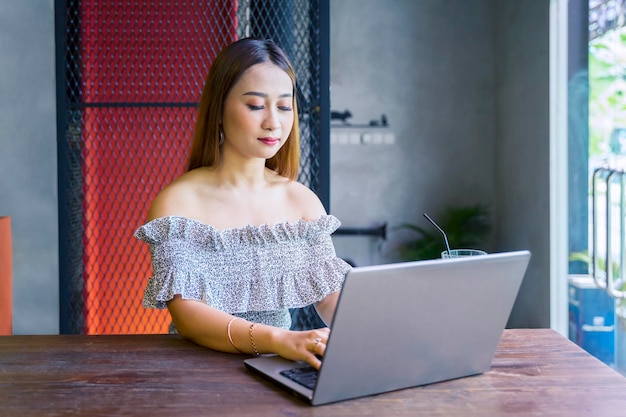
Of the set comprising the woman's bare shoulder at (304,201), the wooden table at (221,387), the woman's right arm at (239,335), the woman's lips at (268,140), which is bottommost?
the wooden table at (221,387)

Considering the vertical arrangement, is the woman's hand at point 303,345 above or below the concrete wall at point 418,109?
below

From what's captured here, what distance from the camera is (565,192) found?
4.33 metres

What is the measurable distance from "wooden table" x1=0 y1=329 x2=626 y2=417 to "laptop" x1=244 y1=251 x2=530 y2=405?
0.03 metres

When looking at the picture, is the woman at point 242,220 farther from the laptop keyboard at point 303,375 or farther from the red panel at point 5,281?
the red panel at point 5,281

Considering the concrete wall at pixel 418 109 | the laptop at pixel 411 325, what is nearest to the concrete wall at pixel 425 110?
the concrete wall at pixel 418 109

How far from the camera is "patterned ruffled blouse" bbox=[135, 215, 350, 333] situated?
6.08 feet

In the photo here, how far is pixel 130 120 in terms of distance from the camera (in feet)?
10.8

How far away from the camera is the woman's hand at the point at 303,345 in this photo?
54.5 inches

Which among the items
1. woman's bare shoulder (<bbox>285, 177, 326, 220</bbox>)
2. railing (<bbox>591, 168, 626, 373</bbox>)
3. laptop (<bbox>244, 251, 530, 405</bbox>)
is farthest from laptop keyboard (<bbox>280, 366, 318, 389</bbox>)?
railing (<bbox>591, 168, 626, 373</bbox>)

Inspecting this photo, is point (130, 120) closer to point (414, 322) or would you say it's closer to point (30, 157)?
point (30, 157)

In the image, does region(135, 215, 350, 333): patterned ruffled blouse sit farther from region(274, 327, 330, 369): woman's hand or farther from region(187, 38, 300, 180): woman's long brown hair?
region(274, 327, 330, 369): woman's hand

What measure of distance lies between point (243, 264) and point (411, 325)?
0.82 metres

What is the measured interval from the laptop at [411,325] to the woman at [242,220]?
1.82ft

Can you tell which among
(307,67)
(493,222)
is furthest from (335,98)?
(307,67)
